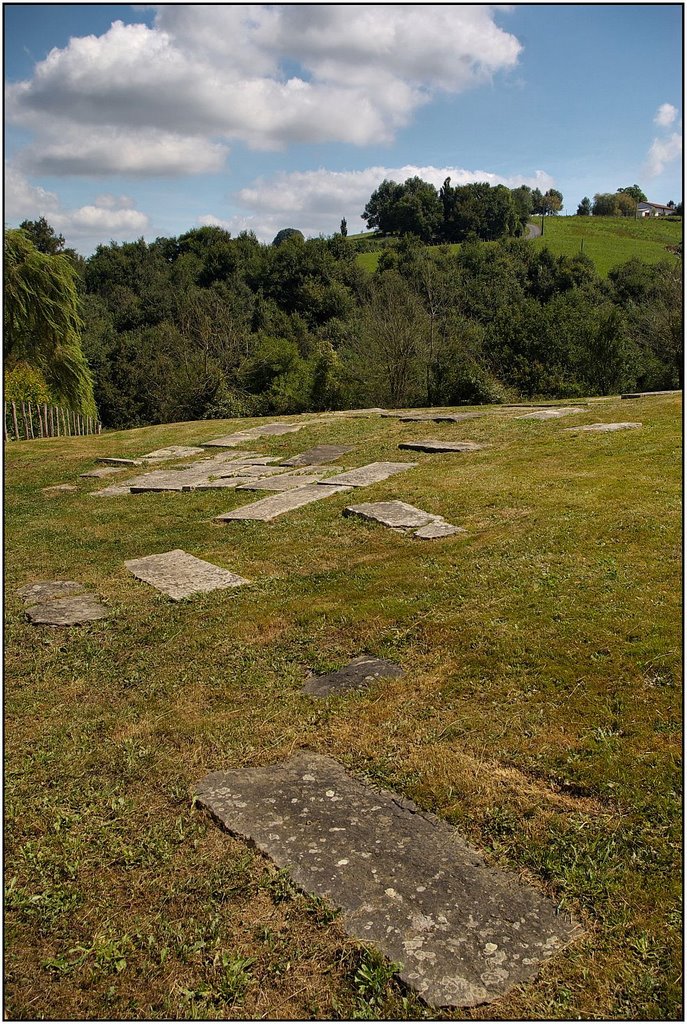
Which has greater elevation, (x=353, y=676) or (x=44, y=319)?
(x=44, y=319)

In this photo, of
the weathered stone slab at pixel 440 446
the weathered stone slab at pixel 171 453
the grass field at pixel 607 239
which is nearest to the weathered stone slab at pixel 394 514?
the weathered stone slab at pixel 440 446

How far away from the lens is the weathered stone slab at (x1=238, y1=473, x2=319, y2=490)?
31.4 feet

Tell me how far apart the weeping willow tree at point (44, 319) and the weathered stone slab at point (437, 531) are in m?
9.49

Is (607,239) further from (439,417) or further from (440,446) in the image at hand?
(440,446)

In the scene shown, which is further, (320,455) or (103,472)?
(103,472)

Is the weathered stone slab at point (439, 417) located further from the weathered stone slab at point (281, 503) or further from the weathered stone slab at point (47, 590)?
the weathered stone slab at point (47, 590)

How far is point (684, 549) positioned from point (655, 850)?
117 inches

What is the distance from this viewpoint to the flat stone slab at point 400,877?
235 cm

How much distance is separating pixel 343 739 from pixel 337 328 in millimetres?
47903

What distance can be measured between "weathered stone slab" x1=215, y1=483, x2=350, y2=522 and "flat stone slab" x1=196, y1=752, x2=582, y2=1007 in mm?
4972

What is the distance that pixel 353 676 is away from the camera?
14.6ft

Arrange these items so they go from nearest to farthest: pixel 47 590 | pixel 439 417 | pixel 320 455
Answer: pixel 47 590
pixel 320 455
pixel 439 417

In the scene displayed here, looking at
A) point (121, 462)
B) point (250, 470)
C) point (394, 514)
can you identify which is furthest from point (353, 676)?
point (121, 462)

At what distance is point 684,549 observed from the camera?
17.1 feet
